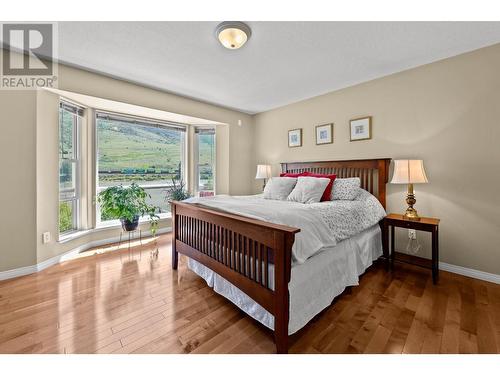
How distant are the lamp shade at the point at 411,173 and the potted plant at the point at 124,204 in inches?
134

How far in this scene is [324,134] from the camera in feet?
11.5

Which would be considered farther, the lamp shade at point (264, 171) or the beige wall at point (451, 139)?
the lamp shade at point (264, 171)

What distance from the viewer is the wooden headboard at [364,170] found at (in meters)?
2.84

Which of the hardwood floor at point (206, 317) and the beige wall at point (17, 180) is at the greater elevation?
the beige wall at point (17, 180)

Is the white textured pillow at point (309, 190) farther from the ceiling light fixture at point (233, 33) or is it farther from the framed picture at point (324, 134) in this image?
the ceiling light fixture at point (233, 33)

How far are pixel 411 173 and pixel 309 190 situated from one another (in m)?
1.05

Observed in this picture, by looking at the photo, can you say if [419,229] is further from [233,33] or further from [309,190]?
[233,33]

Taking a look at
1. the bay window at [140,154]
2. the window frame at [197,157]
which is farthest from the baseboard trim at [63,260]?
the window frame at [197,157]

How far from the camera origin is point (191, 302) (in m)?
1.91

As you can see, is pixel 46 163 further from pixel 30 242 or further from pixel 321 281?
pixel 321 281

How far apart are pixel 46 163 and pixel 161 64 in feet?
5.80

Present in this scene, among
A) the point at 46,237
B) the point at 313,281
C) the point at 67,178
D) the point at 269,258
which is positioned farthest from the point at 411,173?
the point at 67,178

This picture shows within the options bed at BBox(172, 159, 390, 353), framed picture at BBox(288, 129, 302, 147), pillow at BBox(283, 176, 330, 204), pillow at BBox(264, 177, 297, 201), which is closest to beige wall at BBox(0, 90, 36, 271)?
bed at BBox(172, 159, 390, 353)
